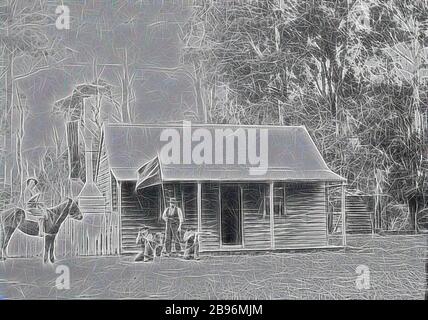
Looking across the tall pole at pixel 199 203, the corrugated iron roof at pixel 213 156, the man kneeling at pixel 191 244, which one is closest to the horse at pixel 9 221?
the corrugated iron roof at pixel 213 156

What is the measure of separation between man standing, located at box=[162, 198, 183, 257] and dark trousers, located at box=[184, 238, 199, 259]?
4.8 inches

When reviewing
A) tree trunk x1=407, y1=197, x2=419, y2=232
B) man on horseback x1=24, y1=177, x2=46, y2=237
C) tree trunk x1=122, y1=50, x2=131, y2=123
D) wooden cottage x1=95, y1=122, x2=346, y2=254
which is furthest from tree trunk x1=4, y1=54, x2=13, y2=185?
tree trunk x1=407, y1=197, x2=419, y2=232

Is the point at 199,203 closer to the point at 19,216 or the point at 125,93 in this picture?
the point at 125,93

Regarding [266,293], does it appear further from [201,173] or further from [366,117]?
[366,117]

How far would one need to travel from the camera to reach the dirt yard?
452 inches

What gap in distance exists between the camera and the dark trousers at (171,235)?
1154 cm

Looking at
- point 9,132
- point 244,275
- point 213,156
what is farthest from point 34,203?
point 244,275

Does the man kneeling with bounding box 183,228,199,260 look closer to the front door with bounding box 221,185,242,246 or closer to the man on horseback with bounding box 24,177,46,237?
the front door with bounding box 221,185,242,246

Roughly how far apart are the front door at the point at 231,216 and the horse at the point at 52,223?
2164 millimetres

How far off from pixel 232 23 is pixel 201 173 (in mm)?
2352

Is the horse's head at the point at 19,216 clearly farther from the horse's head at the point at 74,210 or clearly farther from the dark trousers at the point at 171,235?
the dark trousers at the point at 171,235

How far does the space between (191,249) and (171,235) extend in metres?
0.37

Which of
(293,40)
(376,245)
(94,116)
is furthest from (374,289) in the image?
(94,116)

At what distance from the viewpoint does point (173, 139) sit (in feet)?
38.0
